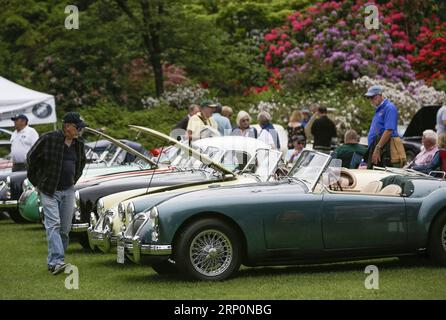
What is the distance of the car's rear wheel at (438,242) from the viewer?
10.6 meters

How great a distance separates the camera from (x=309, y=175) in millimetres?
10758

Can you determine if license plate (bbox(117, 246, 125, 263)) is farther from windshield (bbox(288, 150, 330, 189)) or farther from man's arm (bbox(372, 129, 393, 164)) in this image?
man's arm (bbox(372, 129, 393, 164))

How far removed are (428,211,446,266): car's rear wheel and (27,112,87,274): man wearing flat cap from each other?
3.85 m

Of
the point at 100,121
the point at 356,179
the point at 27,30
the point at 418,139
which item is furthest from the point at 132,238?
the point at 27,30

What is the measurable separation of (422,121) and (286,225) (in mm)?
12640

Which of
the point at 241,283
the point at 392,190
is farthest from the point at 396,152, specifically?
the point at 241,283

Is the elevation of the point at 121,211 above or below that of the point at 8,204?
above

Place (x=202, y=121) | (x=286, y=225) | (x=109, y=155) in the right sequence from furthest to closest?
(x=202, y=121) < (x=109, y=155) < (x=286, y=225)

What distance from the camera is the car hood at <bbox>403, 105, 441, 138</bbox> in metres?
21.8

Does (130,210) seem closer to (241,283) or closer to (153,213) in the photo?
(153,213)

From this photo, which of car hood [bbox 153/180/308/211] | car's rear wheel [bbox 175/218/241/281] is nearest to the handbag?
Result: car hood [bbox 153/180/308/211]

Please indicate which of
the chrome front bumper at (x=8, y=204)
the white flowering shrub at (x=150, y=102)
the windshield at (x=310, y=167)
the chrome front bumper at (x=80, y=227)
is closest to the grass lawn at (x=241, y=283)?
the chrome front bumper at (x=80, y=227)

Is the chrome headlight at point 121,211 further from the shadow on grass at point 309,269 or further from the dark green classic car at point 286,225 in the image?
the shadow on grass at point 309,269

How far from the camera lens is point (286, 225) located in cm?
1015
